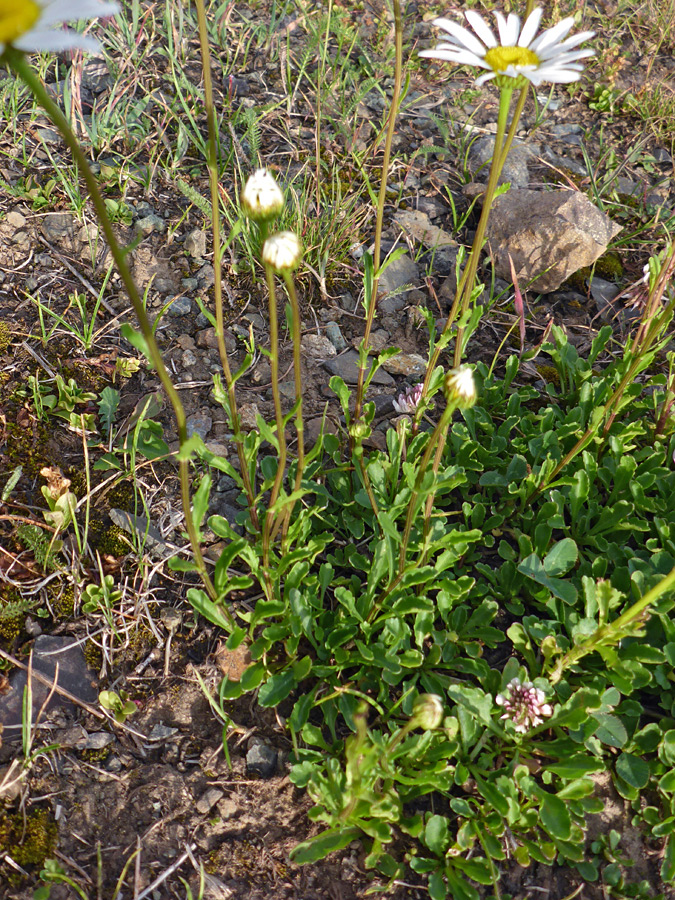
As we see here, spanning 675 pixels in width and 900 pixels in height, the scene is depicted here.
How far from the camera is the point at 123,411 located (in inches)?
97.0

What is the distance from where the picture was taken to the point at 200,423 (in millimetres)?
2500

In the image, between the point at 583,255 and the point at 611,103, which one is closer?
the point at 583,255

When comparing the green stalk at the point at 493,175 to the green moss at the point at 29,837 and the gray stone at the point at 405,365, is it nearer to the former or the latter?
the gray stone at the point at 405,365

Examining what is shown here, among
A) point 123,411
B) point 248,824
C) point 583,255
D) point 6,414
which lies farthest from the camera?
point 583,255

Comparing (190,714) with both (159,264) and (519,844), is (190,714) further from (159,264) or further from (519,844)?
(159,264)

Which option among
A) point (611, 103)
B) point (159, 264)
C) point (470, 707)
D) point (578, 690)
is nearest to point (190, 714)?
point (470, 707)

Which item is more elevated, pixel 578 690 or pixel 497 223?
pixel 497 223

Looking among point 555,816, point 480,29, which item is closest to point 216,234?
point 480,29

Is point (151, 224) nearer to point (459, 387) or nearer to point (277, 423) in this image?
point (277, 423)

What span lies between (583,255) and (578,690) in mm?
1937

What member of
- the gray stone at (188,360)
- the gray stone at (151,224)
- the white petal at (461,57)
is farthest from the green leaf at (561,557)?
the gray stone at (151,224)

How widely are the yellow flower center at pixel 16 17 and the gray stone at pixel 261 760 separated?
1678 mm

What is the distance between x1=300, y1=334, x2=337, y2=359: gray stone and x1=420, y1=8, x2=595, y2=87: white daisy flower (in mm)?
1265

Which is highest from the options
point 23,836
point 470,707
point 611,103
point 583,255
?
point 611,103
